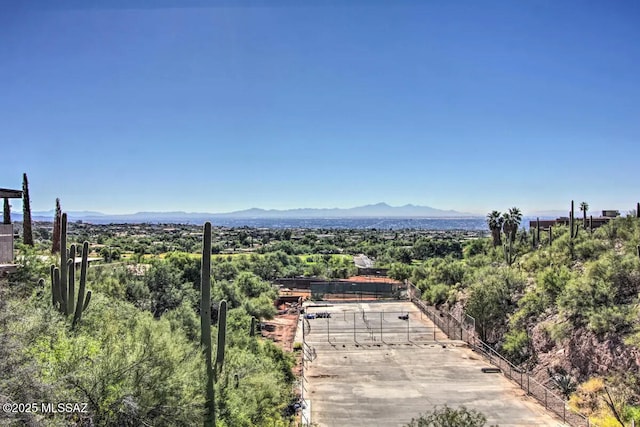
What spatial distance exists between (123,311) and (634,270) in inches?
973

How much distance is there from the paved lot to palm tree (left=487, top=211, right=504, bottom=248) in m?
23.4

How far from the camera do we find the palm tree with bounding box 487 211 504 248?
5434cm

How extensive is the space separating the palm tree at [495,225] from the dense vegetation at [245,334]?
19.4 feet

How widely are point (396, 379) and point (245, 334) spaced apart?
26.8 ft

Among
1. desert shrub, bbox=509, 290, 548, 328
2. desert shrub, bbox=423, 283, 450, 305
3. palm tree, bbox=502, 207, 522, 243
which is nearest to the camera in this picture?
desert shrub, bbox=509, 290, 548, 328

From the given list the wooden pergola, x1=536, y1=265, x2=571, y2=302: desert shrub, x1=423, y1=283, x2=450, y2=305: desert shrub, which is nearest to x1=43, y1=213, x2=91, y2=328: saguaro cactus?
the wooden pergola

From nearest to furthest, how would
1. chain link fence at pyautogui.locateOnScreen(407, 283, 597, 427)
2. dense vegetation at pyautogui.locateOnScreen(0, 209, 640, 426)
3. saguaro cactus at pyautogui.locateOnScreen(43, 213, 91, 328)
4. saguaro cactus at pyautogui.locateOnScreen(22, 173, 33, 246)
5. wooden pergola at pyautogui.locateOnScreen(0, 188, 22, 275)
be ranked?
dense vegetation at pyautogui.locateOnScreen(0, 209, 640, 426) → saguaro cactus at pyautogui.locateOnScreen(43, 213, 91, 328) → chain link fence at pyautogui.locateOnScreen(407, 283, 597, 427) → wooden pergola at pyautogui.locateOnScreen(0, 188, 22, 275) → saguaro cactus at pyautogui.locateOnScreen(22, 173, 33, 246)

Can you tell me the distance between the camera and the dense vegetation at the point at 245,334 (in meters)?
9.67

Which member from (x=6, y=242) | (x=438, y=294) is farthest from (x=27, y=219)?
(x=438, y=294)

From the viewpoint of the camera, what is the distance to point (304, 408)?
62.3ft

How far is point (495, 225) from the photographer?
55.4 metres

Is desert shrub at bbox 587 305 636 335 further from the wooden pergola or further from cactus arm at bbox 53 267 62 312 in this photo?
the wooden pergola

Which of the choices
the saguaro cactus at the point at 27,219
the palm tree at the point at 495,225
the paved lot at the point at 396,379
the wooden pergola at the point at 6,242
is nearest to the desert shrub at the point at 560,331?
the paved lot at the point at 396,379

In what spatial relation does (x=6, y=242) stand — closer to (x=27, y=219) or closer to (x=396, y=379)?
(x=27, y=219)
